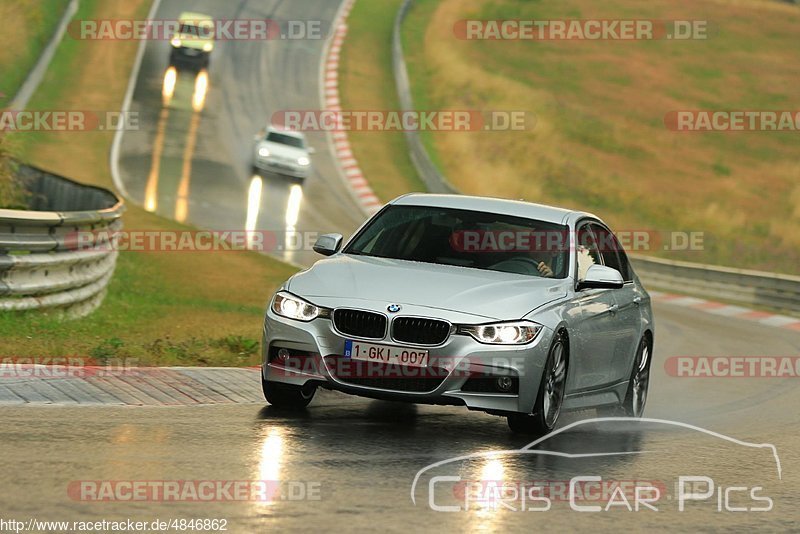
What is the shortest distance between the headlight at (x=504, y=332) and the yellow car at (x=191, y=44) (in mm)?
43066

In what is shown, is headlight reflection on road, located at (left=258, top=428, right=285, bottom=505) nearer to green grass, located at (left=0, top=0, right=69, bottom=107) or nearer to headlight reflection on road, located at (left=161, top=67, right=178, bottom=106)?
green grass, located at (left=0, top=0, right=69, bottom=107)

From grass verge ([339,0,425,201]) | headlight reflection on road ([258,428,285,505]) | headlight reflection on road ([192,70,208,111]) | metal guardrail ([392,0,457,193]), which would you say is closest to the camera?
headlight reflection on road ([258,428,285,505])

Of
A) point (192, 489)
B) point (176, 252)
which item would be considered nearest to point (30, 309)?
point (192, 489)

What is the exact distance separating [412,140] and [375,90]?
5.90m

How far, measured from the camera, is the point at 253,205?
36.2m

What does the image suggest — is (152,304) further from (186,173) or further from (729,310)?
(186,173)

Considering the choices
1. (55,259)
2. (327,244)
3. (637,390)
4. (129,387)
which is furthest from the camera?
(55,259)

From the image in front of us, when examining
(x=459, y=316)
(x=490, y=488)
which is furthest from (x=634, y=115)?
(x=490, y=488)

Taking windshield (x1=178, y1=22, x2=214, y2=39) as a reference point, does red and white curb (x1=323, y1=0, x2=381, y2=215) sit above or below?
below

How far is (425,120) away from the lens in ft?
160

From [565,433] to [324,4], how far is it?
55144 millimetres

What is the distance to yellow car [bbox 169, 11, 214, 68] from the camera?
51.1m

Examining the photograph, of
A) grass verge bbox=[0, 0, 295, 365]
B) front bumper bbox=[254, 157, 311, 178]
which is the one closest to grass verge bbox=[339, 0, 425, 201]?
front bumper bbox=[254, 157, 311, 178]

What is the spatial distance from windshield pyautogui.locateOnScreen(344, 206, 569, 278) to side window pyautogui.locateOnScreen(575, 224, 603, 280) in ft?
0.57
